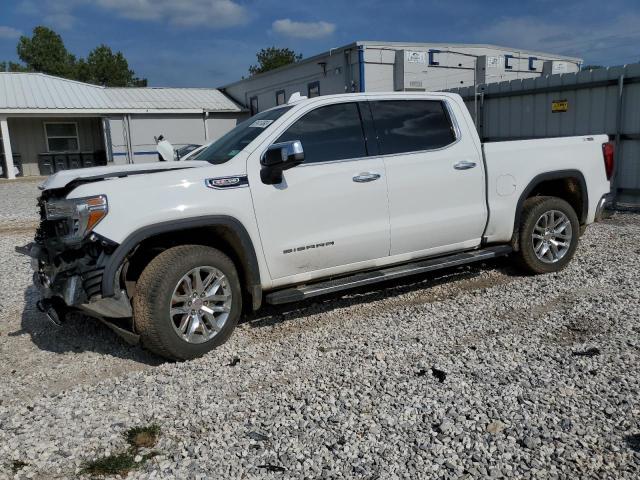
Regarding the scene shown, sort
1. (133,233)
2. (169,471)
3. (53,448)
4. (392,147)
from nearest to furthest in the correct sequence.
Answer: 1. (169,471)
2. (53,448)
3. (133,233)
4. (392,147)

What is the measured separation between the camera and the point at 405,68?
20.1 meters

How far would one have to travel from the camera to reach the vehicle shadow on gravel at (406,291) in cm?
545

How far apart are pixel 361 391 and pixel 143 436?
4.54 feet

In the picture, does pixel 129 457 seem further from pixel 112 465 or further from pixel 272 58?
pixel 272 58

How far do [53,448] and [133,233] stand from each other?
1486 mm

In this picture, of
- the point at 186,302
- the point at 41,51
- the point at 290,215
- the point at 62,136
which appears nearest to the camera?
the point at 186,302

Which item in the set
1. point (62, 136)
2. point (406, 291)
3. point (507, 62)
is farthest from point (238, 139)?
point (62, 136)

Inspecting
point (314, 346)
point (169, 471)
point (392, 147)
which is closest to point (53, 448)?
point (169, 471)

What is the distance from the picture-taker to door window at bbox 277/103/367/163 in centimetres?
487

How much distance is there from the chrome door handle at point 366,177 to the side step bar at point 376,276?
84 cm

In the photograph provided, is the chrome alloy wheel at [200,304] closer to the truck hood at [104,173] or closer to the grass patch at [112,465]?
the truck hood at [104,173]

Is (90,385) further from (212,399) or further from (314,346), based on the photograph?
(314,346)

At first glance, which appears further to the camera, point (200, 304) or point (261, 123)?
point (261, 123)

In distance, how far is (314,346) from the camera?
4617mm
